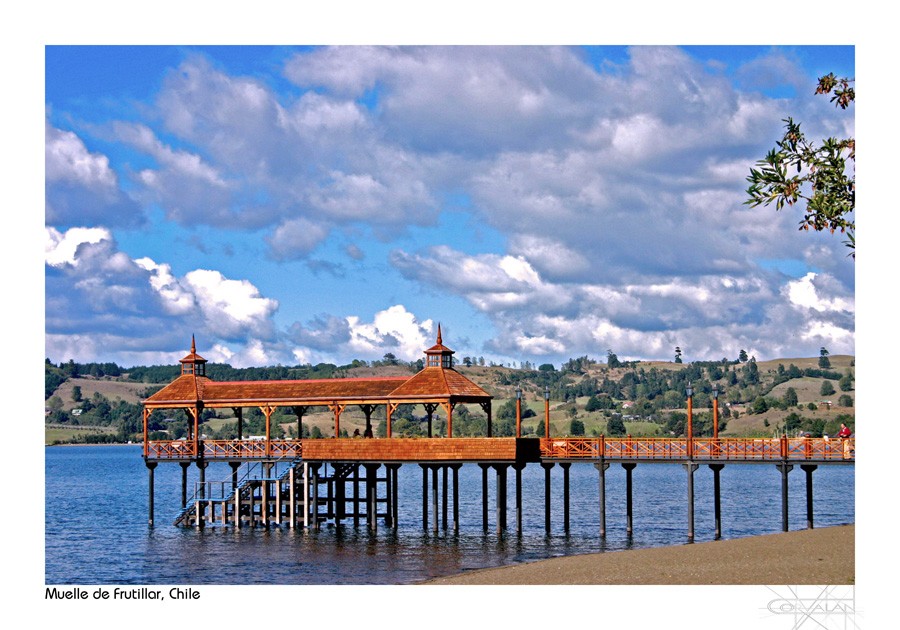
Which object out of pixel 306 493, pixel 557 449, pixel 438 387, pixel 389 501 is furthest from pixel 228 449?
pixel 557 449

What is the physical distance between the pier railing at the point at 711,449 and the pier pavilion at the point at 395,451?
0.05 meters

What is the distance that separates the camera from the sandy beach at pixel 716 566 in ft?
105

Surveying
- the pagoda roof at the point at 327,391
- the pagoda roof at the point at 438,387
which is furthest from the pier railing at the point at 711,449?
the pagoda roof at the point at 327,391

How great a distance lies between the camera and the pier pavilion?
161 feet

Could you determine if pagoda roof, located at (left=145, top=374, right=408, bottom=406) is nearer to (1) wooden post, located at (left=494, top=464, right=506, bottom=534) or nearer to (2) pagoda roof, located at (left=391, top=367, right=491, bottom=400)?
(2) pagoda roof, located at (left=391, top=367, right=491, bottom=400)

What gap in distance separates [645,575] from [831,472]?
5047 inches

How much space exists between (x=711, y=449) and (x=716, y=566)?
48.6 feet

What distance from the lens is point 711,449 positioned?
160 ft

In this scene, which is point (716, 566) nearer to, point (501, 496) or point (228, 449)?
point (501, 496)

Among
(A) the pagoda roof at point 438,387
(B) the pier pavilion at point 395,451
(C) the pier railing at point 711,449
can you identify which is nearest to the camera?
(C) the pier railing at point 711,449

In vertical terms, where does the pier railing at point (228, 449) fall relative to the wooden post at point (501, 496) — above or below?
above

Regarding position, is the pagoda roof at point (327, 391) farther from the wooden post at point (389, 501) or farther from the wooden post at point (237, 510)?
the wooden post at point (237, 510)
